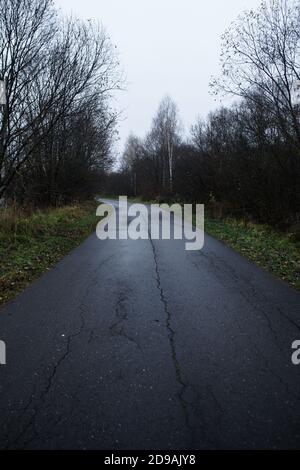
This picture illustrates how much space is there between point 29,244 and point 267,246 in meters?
7.64

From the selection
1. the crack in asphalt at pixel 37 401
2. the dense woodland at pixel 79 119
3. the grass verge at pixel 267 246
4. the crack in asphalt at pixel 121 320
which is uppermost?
the dense woodland at pixel 79 119

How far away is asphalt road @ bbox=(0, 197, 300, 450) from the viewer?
2.58 metres

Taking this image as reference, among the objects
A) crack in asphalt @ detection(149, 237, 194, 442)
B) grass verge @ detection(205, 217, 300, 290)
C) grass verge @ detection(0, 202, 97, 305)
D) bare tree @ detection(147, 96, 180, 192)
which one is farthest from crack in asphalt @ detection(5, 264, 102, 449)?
bare tree @ detection(147, 96, 180, 192)

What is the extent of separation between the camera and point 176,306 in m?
5.35

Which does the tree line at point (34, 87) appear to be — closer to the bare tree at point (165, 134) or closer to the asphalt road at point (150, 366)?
the asphalt road at point (150, 366)

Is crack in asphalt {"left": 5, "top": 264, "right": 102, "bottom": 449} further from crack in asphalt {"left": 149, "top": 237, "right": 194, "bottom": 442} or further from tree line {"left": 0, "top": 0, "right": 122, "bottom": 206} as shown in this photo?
tree line {"left": 0, "top": 0, "right": 122, "bottom": 206}

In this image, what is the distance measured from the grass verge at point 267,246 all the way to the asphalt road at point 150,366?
4.14 ft

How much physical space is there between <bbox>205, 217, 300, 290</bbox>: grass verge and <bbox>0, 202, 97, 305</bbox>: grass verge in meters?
5.57

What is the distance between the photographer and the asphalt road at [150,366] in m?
2.58

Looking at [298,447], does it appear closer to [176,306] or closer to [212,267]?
[176,306]

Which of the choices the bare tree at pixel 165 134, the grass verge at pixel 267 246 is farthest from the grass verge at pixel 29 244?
the bare tree at pixel 165 134

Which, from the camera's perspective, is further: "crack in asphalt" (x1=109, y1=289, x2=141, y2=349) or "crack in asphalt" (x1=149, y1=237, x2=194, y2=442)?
"crack in asphalt" (x1=109, y1=289, x2=141, y2=349)

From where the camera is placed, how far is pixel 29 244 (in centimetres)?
984
